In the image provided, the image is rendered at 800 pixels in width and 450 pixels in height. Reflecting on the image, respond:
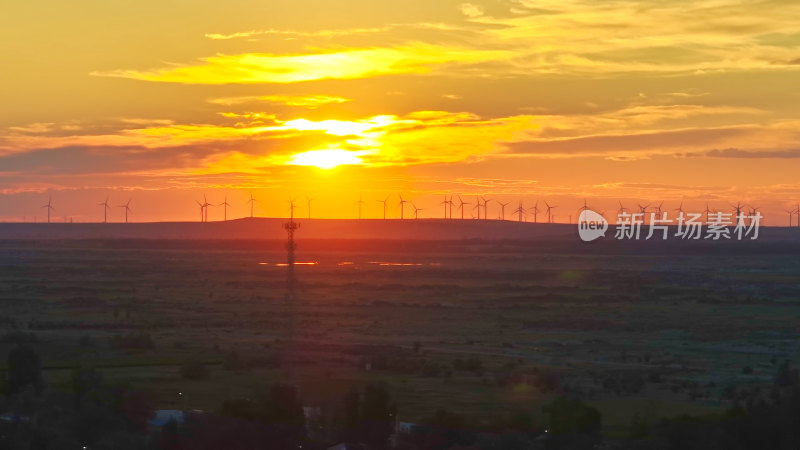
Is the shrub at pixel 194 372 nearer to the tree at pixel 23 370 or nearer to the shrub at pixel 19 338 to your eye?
the tree at pixel 23 370

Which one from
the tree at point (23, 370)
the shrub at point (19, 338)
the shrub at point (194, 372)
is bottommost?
the shrub at point (194, 372)

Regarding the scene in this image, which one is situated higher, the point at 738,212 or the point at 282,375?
the point at 738,212

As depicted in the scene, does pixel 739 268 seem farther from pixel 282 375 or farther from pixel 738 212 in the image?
pixel 282 375

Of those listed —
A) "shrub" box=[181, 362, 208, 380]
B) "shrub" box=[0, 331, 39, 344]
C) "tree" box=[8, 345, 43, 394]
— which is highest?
"tree" box=[8, 345, 43, 394]

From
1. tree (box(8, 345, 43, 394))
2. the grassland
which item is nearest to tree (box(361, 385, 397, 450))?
the grassland

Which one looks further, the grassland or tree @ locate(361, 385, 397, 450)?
the grassland

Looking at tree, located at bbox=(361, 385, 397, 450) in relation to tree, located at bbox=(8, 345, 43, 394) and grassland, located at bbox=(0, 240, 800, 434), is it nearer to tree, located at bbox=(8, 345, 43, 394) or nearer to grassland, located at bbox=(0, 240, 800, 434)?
grassland, located at bbox=(0, 240, 800, 434)

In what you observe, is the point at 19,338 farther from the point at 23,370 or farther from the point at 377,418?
the point at 377,418

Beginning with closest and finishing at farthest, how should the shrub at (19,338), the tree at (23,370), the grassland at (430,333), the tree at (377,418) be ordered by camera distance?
the tree at (377,418), the tree at (23,370), the grassland at (430,333), the shrub at (19,338)

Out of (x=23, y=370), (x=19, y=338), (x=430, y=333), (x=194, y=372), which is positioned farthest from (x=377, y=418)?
(x=430, y=333)

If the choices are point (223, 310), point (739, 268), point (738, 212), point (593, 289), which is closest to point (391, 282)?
point (593, 289)

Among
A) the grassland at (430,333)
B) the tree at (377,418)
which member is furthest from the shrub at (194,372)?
the tree at (377,418)
